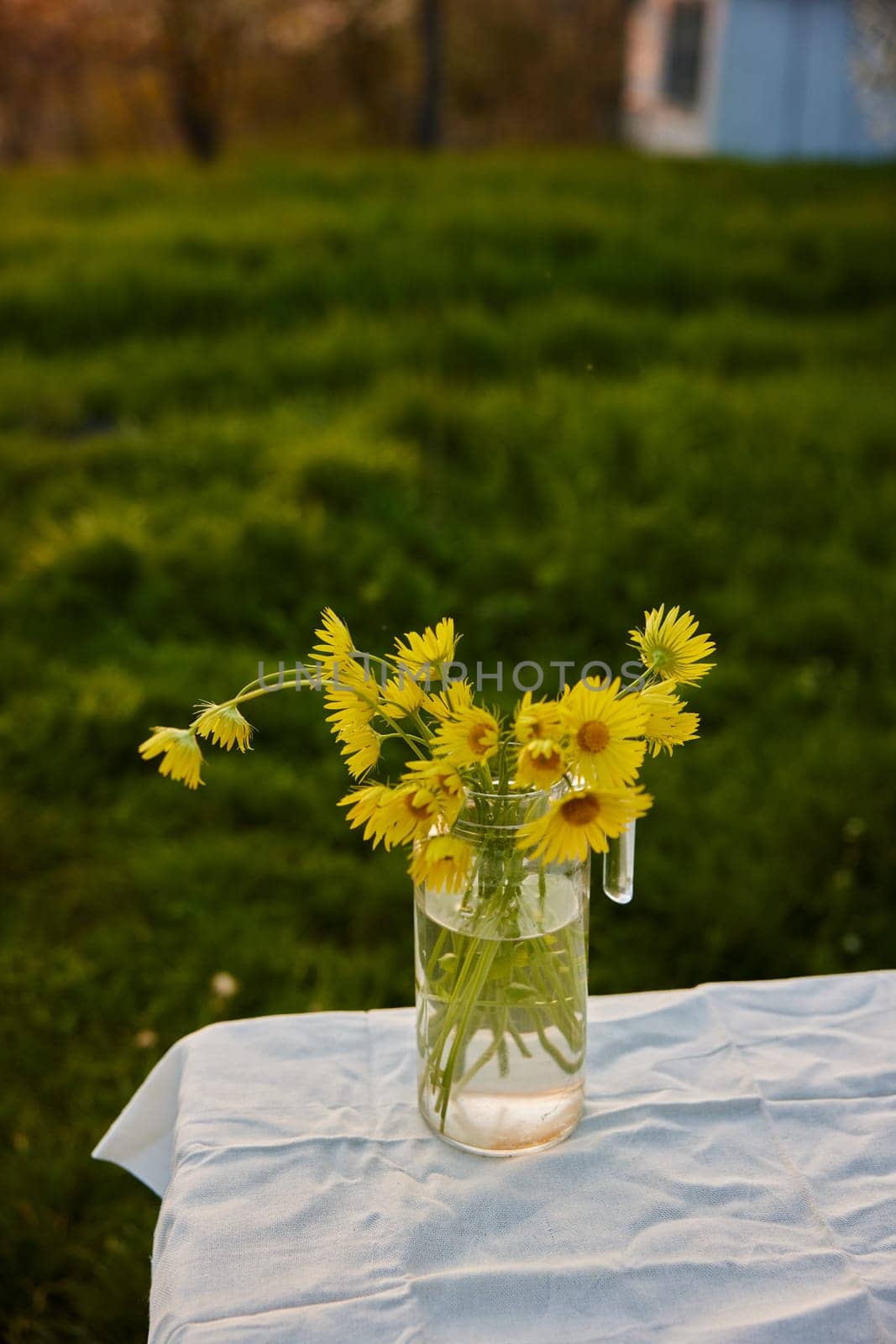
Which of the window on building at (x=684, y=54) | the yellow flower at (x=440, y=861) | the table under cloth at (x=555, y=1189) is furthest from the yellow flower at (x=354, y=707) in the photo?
the window on building at (x=684, y=54)

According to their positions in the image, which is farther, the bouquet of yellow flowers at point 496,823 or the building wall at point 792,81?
the building wall at point 792,81

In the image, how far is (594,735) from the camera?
3.00 ft

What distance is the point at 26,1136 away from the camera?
82.1 inches

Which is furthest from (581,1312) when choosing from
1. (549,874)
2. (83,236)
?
(83,236)

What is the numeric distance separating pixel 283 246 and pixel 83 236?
0.93 m

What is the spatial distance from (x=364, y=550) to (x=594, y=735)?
2876 mm

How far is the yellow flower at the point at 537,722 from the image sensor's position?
90cm

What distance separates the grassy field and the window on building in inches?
216

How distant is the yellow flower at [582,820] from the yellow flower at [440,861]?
0.06m

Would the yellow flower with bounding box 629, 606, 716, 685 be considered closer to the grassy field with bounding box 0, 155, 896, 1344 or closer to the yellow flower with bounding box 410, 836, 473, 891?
the yellow flower with bounding box 410, 836, 473, 891

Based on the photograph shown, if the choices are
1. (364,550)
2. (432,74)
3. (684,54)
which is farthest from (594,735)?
(684,54)

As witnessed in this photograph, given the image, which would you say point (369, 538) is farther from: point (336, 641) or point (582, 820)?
point (582, 820)

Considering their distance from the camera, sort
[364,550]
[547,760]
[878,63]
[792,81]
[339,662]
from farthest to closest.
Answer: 1. [792,81]
2. [878,63]
3. [364,550]
4. [339,662]
5. [547,760]

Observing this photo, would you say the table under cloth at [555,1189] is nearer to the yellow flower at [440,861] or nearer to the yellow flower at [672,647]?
the yellow flower at [440,861]
